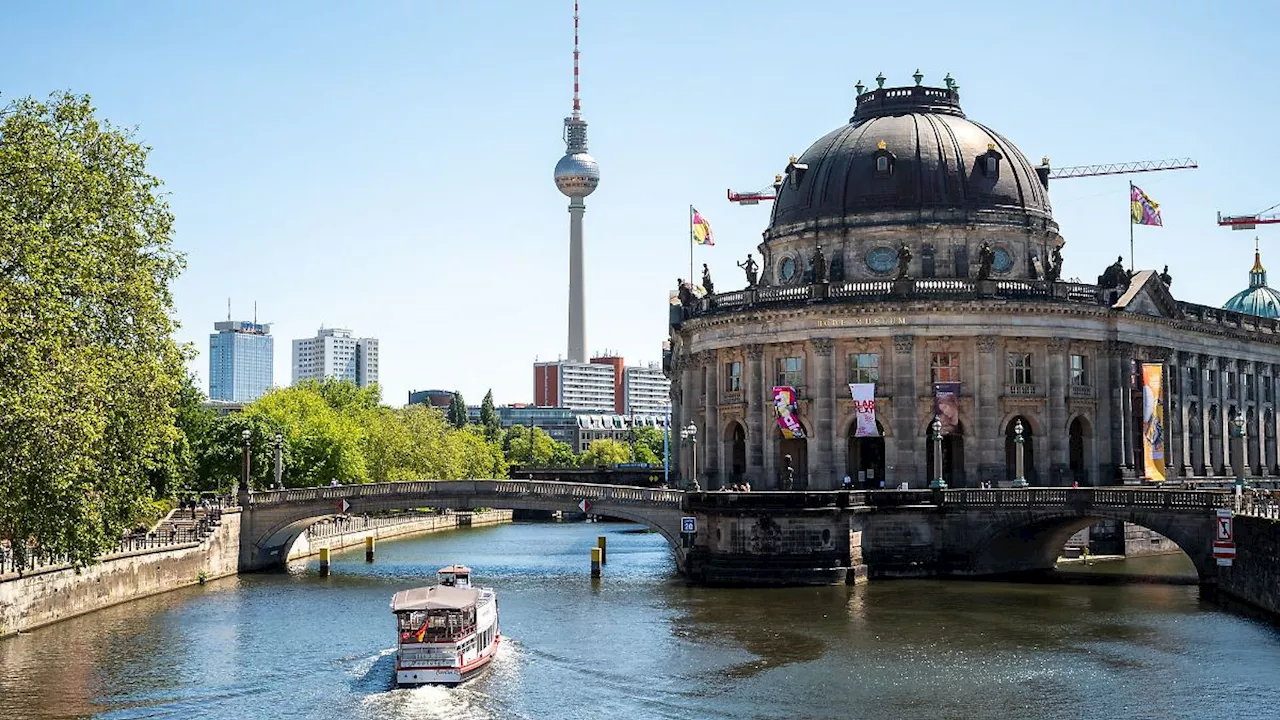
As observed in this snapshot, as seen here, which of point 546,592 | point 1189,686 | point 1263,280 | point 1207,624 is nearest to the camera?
point 1189,686

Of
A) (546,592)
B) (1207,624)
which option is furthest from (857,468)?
(1207,624)

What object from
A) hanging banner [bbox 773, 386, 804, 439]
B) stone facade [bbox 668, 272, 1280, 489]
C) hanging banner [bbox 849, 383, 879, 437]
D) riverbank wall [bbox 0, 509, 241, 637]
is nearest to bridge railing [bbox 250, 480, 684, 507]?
riverbank wall [bbox 0, 509, 241, 637]

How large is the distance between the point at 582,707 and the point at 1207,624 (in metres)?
31.3

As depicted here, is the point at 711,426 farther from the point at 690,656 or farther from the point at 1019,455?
the point at 690,656

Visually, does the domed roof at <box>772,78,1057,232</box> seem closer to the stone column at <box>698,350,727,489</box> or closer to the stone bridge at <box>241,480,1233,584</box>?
the stone column at <box>698,350,727,489</box>

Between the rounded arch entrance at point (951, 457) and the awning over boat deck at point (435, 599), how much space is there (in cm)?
4994

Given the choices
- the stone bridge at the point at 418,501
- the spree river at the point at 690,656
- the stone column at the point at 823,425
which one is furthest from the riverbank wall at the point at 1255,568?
the stone column at the point at 823,425

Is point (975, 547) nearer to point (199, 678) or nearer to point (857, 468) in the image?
point (857, 468)

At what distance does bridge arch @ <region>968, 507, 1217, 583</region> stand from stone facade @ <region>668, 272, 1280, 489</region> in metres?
8.62

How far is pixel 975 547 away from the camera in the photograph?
92.1 m

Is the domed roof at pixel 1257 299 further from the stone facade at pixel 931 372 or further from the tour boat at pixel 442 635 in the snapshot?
the tour boat at pixel 442 635

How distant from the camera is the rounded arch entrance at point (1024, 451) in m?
107

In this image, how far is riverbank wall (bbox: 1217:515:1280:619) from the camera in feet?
235

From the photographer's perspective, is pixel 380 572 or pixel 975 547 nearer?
pixel 975 547
